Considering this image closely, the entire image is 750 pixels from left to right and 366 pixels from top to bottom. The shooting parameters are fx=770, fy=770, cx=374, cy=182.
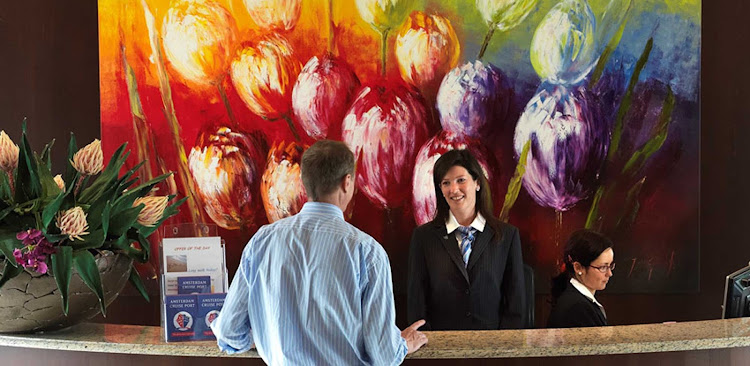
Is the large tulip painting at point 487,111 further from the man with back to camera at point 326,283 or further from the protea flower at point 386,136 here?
the man with back to camera at point 326,283

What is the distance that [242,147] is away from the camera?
4008 millimetres

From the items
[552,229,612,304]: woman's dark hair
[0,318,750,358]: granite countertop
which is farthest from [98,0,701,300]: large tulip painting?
[0,318,750,358]: granite countertop

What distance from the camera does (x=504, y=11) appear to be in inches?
152

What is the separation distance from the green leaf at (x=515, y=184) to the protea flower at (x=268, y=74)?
1.14 meters

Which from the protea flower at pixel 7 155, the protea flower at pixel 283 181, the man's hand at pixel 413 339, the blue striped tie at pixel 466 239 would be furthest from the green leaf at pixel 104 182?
the protea flower at pixel 283 181

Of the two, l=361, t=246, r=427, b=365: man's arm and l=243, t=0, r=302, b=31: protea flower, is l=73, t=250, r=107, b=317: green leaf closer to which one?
l=361, t=246, r=427, b=365: man's arm

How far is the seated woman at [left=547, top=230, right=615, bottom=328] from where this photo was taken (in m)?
2.71

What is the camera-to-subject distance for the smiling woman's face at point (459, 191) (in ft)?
10.4

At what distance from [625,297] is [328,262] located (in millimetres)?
2499

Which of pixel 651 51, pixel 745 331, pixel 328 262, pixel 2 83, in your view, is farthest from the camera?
pixel 2 83

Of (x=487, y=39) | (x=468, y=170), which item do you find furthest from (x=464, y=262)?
(x=487, y=39)

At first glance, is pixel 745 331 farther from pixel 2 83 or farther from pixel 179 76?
pixel 2 83

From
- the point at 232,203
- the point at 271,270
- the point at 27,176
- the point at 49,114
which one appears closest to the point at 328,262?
the point at 271,270

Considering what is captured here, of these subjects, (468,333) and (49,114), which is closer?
(468,333)
